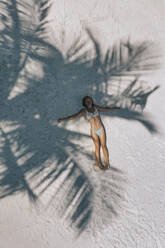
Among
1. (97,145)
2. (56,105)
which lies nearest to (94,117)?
(97,145)

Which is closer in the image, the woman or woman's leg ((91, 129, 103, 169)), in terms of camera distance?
the woman

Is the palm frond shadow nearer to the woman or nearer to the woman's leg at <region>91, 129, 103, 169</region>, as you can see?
the woman's leg at <region>91, 129, 103, 169</region>

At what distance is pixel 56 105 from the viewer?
18.4ft

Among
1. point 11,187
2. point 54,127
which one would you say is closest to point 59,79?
point 54,127

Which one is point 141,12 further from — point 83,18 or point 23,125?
point 23,125

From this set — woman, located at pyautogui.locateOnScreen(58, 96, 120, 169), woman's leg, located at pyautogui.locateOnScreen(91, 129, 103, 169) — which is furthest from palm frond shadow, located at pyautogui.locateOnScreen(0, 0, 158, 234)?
woman, located at pyautogui.locateOnScreen(58, 96, 120, 169)

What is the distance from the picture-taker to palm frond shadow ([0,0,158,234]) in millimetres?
4172

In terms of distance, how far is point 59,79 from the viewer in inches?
236

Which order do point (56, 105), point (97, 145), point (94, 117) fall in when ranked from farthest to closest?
point (56, 105) → point (97, 145) → point (94, 117)

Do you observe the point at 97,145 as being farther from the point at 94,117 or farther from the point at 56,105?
the point at 56,105

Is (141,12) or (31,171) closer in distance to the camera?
(31,171)

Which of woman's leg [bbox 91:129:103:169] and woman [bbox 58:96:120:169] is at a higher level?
woman [bbox 58:96:120:169]

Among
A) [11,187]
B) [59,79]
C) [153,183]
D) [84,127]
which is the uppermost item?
[59,79]

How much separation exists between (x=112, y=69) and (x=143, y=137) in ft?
7.48
